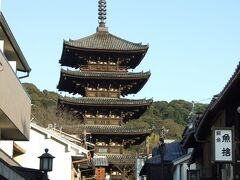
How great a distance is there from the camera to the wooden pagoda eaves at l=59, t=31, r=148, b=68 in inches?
2191

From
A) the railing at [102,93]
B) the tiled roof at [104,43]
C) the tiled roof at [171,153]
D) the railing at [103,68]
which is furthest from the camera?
the railing at [103,68]

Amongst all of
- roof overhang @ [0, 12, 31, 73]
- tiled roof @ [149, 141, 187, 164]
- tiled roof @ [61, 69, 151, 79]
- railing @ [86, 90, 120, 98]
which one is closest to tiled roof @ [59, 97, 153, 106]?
railing @ [86, 90, 120, 98]

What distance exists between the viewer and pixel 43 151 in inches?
1169

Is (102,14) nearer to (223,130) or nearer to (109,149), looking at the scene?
(109,149)

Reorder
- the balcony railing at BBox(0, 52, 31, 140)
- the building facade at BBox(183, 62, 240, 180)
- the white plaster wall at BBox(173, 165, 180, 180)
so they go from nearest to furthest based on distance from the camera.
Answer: the building facade at BBox(183, 62, 240, 180)
the balcony railing at BBox(0, 52, 31, 140)
the white plaster wall at BBox(173, 165, 180, 180)

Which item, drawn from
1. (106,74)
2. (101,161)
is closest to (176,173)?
(101,161)

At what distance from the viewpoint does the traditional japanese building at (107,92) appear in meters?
53.5

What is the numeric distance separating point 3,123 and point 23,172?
1.86 m

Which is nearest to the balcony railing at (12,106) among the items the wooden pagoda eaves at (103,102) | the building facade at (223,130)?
the building facade at (223,130)

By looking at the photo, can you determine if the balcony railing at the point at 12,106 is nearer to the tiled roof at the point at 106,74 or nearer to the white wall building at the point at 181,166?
the white wall building at the point at 181,166

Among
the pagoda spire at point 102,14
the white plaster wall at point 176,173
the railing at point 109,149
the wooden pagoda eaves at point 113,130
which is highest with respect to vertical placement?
the pagoda spire at point 102,14

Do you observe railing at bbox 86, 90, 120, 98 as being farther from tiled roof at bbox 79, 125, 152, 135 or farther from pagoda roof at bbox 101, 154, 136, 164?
pagoda roof at bbox 101, 154, 136, 164

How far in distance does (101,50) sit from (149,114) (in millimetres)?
43132

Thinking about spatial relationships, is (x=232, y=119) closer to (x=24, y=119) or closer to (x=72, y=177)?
(x=24, y=119)
